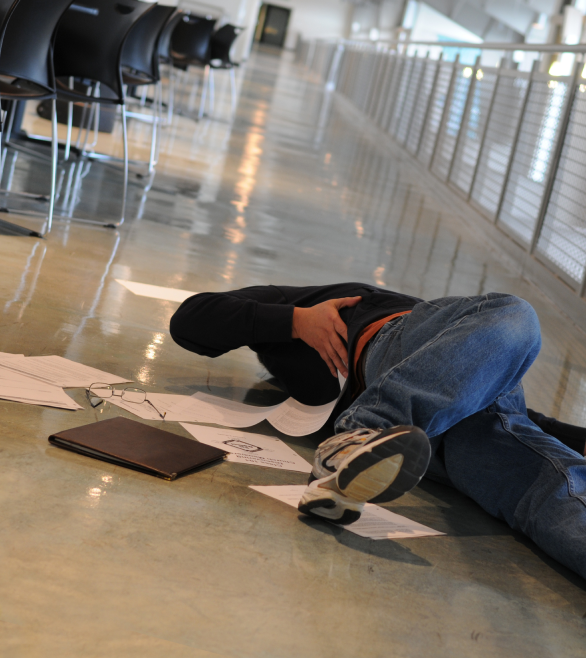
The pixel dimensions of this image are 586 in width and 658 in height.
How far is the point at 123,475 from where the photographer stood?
1.38 m

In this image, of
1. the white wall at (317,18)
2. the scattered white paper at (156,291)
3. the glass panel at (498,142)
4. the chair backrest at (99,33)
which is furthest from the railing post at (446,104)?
the white wall at (317,18)

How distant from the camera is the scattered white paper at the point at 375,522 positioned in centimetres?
140

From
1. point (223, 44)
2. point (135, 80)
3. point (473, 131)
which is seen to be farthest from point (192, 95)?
point (135, 80)

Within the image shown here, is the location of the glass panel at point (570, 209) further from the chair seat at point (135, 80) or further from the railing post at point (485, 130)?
the chair seat at point (135, 80)

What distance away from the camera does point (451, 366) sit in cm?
132

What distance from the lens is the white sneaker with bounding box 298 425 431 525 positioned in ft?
3.85

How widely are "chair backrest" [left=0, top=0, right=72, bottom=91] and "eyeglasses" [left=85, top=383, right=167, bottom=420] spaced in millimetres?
1408

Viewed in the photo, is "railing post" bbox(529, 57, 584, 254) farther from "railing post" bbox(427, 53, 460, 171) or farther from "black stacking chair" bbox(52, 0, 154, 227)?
"railing post" bbox(427, 53, 460, 171)

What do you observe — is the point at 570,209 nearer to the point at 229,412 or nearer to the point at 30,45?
the point at 30,45

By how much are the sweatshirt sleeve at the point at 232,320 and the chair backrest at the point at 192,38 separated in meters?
5.62

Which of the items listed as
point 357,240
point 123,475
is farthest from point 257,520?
point 357,240

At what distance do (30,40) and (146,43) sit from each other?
1495mm

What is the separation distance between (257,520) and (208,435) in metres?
0.33

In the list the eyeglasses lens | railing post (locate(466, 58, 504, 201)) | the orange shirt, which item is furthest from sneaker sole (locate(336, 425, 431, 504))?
railing post (locate(466, 58, 504, 201))
